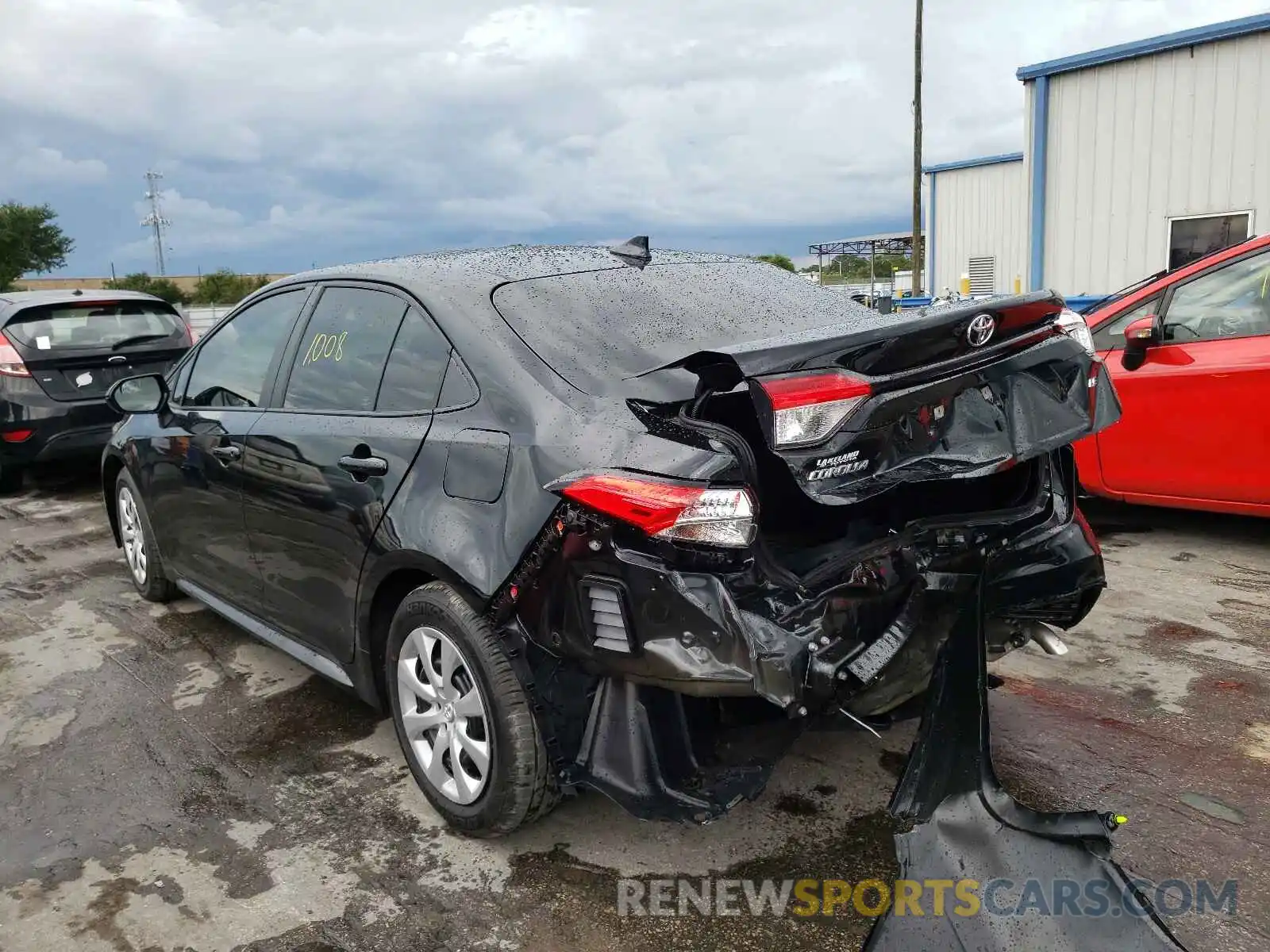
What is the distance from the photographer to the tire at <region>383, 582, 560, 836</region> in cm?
254

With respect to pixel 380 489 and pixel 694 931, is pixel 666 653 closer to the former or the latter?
pixel 694 931

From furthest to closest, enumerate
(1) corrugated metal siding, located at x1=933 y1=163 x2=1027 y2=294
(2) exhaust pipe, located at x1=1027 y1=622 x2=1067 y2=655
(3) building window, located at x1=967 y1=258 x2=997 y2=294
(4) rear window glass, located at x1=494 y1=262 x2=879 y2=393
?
(3) building window, located at x1=967 y1=258 x2=997 y2=294, (1) corrugated metal siding, located at x1=933 y1=163 x2=1027 y2=294, (2) exhaust pipe, located at x1=1027 y1=622 x2=1067 y2=655, (4) rear window glass, located at x1=494 y1=262 x2=879 y2=393

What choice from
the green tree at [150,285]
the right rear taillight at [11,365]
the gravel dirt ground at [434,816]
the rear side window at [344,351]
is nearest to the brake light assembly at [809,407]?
the gravel dirt ground at [434,816]

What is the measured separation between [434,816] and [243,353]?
79.6 inches

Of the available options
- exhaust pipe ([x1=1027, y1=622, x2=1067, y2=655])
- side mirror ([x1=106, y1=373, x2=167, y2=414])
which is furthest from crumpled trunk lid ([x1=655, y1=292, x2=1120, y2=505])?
side mirror ([x1=106, y1=373, x2=167, y2=414])

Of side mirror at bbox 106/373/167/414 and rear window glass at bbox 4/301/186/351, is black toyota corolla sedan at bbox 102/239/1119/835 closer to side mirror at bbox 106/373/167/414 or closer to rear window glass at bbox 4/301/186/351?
side mirror at bbox 106/373/167/414

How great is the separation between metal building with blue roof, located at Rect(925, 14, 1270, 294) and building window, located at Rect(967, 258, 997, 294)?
4232 millimetres

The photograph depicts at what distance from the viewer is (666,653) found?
2277 mm

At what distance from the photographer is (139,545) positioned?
16.2 ft

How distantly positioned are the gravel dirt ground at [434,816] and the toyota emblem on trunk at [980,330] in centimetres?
136

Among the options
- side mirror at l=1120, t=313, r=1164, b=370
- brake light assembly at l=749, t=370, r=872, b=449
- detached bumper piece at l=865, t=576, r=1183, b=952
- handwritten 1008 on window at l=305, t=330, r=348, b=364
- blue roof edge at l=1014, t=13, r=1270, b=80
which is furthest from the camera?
blue roof edge at l=1014, t=13, r=1270, b=80

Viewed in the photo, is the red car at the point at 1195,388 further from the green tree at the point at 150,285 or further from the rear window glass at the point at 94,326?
the green tree at the point at 150,285

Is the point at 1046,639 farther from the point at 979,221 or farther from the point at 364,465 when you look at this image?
the point at 979,221

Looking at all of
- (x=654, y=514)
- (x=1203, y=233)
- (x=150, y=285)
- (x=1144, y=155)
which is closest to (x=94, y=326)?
(x=654, y=514)
